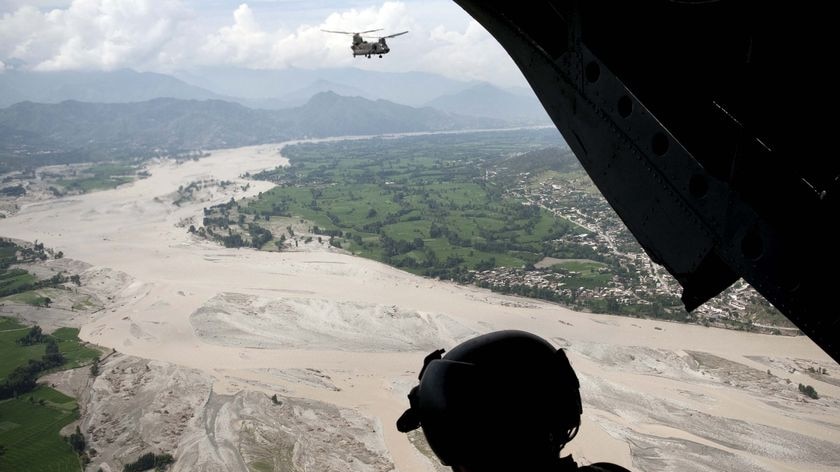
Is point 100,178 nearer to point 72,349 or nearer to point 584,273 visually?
point 72,349

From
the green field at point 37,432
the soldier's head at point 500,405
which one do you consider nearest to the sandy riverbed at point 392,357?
the green field at point 37,432

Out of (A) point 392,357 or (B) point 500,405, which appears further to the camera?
(A) point 392,357

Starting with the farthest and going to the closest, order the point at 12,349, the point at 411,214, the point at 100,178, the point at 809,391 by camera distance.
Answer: the point at 100,178, the point at 411,214, the point at 12,349, the point at 809,391

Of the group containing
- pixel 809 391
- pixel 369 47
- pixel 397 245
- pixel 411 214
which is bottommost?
pixel 809 391

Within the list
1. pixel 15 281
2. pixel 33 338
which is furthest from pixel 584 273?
pixel 15 281

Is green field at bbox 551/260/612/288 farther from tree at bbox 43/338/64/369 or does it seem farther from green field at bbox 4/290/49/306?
green field at bbox 4/290/49/306

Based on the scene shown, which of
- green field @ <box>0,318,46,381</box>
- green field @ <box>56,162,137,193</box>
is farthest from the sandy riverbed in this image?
green field @ <box>56,162,137,193</box>

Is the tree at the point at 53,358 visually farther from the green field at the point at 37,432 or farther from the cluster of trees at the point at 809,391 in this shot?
the cluster of trees at the point at 809,391

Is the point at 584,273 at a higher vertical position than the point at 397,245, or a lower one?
lower
